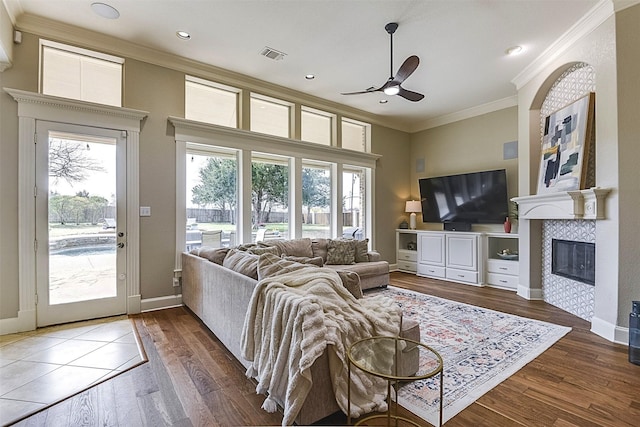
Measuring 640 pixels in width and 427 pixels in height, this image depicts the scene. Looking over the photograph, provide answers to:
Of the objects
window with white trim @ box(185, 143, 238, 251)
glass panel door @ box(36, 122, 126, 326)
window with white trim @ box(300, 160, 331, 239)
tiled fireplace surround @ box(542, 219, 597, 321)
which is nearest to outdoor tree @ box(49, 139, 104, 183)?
glass panel door @ box(36, 122, 126, 326)

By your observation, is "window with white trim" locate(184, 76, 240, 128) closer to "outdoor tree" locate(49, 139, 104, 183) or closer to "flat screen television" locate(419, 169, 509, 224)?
"outdoor tree" locate(49, 139, 104, 183)

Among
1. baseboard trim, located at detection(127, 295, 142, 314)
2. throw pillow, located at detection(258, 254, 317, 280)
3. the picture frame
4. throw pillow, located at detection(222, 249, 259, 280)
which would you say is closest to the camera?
throw pillow, located at detection(258, 254, 317, 280)

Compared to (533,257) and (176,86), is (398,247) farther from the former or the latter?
(176,86)

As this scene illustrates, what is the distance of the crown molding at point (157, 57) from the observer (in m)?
3.23

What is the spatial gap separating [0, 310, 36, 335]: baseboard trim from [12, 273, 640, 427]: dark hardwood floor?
4.63 ft

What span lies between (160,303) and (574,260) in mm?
5414

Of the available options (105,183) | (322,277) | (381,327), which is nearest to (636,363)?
(381,327)

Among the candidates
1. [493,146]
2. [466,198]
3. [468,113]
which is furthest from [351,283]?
[468,113]

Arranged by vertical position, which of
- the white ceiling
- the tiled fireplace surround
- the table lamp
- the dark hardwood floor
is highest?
the white ceiling

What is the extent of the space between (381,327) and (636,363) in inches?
93.1

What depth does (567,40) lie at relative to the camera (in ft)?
11.6

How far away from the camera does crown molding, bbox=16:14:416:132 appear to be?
323 cm

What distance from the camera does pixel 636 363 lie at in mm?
2445

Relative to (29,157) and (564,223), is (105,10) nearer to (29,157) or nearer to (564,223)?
(29,157)
